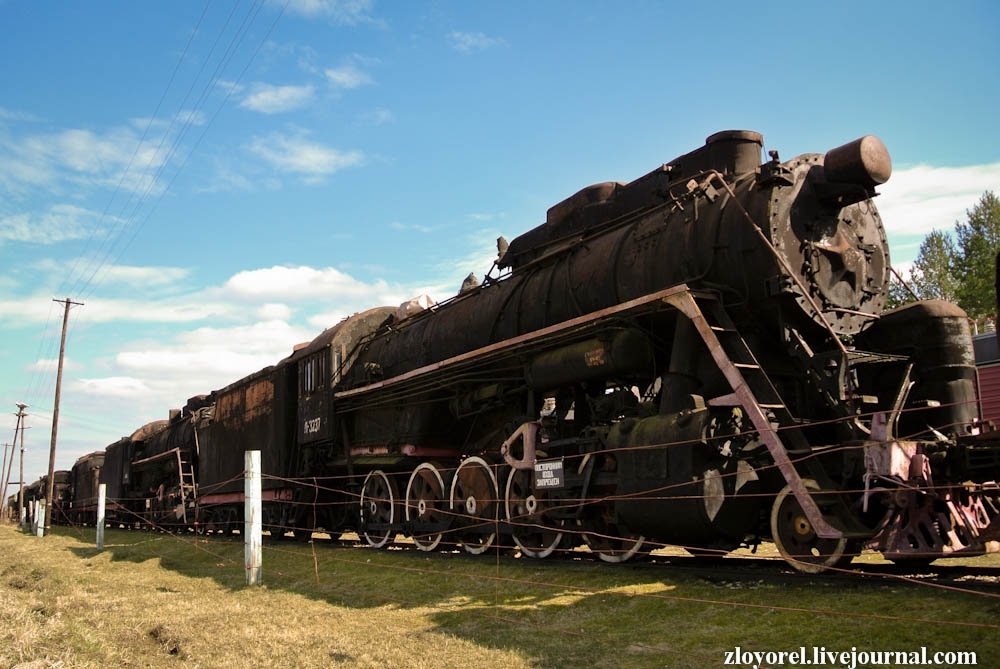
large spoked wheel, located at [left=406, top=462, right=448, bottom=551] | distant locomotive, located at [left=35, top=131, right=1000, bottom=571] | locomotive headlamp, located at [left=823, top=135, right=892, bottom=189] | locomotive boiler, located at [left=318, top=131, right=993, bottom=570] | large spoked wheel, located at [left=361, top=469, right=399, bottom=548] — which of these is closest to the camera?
distant locomotive, located at [left=35, top=131, right=1000, bottom=571]

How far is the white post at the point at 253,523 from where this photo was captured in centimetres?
902

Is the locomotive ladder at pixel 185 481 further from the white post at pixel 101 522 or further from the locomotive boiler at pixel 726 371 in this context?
the locomotive boiler at pixel 726 371

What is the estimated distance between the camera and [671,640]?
16.5 ft

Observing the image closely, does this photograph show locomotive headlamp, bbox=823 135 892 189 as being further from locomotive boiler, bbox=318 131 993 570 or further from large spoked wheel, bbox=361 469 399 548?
large spoked wheel, bbox=361 469 399 548

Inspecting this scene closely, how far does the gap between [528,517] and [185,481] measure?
16.8 metres

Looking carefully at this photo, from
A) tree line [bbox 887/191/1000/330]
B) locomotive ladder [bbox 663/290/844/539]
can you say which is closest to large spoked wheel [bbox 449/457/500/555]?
locomotive ladder [bbox 663/290/844/539]

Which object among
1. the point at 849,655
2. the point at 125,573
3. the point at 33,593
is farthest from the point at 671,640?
the point at 125,573

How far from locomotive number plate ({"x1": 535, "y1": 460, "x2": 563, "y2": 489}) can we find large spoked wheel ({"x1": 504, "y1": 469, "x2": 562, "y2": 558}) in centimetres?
20

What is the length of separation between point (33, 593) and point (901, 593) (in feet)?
29.8

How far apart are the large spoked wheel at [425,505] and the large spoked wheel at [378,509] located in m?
0.45

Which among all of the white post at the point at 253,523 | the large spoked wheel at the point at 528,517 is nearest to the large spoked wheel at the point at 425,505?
the large spoked wheel at the point at 528,517

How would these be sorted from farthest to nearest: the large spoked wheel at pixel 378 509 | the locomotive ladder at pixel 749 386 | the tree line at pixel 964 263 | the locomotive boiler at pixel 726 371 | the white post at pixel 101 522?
1. the tree line at pixel 964 263
2. the white post at pixel 101 522
3. the large spoked wheel at pixel 378 509
4. the locomotive boiler at pixel 726 371
5. the locomotive ladder at pixel 749 386

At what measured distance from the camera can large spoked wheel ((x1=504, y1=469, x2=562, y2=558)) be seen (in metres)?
8.95

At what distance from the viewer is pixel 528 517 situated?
362 inches
